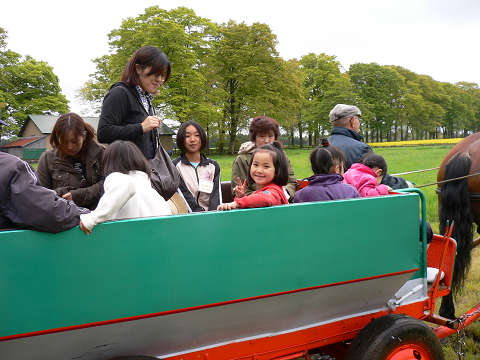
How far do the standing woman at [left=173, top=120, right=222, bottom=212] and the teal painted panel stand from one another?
1.63 metres

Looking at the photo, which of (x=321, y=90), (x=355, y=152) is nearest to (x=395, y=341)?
(x=355, y=152)

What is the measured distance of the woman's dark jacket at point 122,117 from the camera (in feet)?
8.96

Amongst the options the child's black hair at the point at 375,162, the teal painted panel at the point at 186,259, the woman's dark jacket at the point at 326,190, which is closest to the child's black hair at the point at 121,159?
the teal painted panel at the point at 186,259

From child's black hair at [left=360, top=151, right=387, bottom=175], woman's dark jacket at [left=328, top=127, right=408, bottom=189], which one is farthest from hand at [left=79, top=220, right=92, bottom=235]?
woman's dark jacket at [left=328, top=127, right=408, bottom=189]

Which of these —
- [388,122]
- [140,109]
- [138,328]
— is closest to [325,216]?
[138,328]

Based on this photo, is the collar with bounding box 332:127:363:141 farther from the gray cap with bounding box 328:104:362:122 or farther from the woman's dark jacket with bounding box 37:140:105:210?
the woman's dark jacket with bounding box 37:140:105:210

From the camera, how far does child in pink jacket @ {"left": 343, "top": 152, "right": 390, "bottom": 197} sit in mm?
2781

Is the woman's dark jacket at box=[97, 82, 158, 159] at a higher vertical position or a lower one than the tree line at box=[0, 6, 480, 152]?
lower

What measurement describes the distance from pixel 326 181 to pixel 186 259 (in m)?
Result: 1.16

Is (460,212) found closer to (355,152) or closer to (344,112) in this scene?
(355,152)

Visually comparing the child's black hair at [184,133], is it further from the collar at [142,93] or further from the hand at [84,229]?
the hand at [84,229]

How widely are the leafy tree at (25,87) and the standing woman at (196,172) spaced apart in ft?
131

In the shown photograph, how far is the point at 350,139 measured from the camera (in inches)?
140

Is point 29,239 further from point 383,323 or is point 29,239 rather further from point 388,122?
point 388,122
